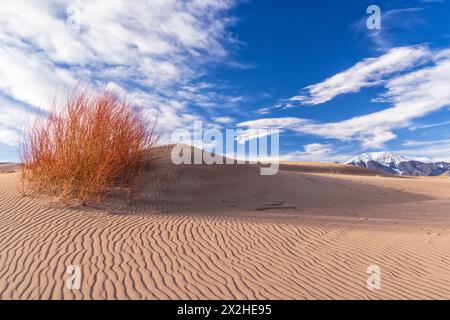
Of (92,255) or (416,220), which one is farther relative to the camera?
(416,220)

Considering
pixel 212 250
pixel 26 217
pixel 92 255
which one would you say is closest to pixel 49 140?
pixel 26 217

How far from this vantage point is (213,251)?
585 cm

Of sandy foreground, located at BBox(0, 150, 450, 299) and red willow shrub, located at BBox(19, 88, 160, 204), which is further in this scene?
red willow shrub, located at BBox(19, 88, 160, 204)

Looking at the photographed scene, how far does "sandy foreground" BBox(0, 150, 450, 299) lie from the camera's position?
4348 mm

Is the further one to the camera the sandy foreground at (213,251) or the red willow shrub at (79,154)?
the red willow shrub at (79,154)

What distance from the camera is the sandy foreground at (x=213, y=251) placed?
14.3ft

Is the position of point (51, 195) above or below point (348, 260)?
above
